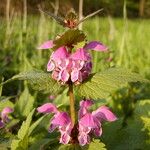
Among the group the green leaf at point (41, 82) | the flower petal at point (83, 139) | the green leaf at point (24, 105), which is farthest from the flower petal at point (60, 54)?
the green leaf at point (24, 105)

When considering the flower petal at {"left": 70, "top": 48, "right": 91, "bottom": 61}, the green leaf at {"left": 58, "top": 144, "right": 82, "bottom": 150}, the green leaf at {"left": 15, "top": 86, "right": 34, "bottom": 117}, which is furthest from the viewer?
the green leaf at {"left": 15, "top": 86, "right": 34, "bottom": 117}

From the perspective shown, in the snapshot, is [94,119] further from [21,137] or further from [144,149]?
[144,149]

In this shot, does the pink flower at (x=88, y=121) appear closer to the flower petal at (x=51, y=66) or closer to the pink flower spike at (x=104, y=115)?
the pink flower spike at (x=104, y=115)

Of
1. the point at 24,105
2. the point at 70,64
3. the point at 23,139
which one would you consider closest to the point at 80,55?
the point at 70,64

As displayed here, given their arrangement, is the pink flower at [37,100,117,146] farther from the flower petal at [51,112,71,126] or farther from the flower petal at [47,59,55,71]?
the flower petal at [47,59,55,71]

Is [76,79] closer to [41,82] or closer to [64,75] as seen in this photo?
[64,75]

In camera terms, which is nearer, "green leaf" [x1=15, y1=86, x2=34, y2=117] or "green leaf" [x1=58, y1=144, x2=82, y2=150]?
"green leaf" [x1=58, y1=144, x2=82, y2=150]

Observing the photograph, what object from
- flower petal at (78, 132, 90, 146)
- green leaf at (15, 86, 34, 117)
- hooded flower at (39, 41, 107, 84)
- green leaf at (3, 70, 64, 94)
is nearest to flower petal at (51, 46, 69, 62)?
hooded flower at (39, 41, 107, 84)

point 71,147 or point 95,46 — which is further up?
point 95,46
